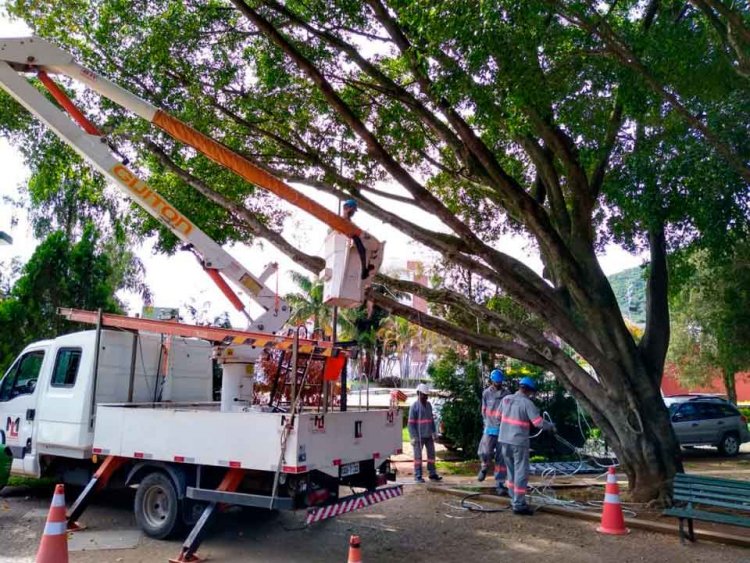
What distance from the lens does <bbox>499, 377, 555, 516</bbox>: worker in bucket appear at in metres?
8.65

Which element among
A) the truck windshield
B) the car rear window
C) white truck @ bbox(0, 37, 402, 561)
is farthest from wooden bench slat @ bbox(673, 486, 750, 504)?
the car rear window

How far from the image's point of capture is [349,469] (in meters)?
7.12

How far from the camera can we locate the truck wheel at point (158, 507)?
7172mm

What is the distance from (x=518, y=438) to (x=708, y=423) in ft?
35.8

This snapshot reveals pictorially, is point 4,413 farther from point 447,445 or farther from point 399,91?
point 447,445

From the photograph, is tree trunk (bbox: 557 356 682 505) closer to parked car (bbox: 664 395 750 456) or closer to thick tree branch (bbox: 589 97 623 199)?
thick tree branch (bbox: 589 97 623 199)

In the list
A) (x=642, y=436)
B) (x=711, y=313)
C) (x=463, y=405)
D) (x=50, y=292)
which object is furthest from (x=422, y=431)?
(x=711, y=313)

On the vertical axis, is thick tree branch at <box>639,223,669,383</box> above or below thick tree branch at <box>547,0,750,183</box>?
below

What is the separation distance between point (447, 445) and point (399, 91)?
8.74 meters

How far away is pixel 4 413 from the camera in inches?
363

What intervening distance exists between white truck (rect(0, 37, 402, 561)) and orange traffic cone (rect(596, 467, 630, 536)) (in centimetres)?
261

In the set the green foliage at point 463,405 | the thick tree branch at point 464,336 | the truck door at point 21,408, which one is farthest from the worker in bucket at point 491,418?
the truck door at point 21,408

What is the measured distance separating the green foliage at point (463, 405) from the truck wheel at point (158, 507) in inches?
340

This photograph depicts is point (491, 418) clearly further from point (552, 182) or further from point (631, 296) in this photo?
point (631, 296)
